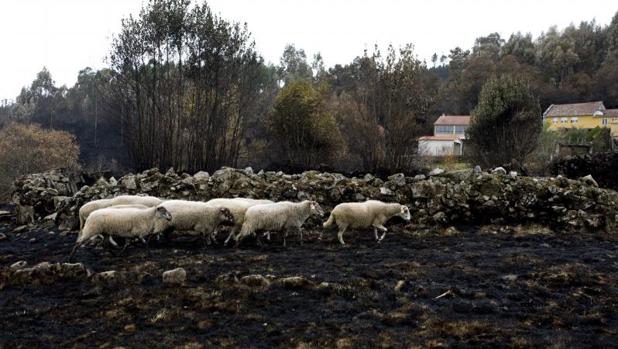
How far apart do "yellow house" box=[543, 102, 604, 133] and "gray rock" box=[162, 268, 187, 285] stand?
66649mm

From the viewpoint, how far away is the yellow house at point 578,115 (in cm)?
6519

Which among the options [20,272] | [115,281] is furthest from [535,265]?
[20,272]

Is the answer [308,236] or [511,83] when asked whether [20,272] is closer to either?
[308,236]

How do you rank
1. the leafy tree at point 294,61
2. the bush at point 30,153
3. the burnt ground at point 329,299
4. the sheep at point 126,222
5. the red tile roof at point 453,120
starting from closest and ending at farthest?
the burnt ground at point 329,299 → the sheep at point 126,222 → the bush at point 30,153 → the red tile roof at point 453,120 → the leafy tree at point 294,61

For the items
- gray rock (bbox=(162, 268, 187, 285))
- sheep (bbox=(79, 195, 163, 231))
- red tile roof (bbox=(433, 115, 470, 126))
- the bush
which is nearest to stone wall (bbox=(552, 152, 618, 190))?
sheep (bbox=(79, 195, 163, 231))

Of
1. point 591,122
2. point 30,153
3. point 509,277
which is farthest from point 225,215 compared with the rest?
point 591,122

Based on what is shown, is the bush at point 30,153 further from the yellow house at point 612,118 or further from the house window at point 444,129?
the yellow house at point 612,118

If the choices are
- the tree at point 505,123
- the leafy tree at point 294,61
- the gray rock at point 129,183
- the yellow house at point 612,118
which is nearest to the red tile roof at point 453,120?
the yellow house at point 612,118

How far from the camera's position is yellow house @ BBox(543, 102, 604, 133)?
6519 cm

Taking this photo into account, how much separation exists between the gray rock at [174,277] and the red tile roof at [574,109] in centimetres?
7152

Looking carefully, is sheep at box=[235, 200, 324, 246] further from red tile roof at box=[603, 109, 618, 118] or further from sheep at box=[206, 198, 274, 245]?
red tile roof at box=[603, 109, 618, 118]

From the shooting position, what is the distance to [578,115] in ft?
217

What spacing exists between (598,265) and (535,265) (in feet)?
3.74

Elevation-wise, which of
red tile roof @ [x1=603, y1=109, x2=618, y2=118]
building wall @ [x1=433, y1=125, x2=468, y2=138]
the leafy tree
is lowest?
building wall @ [x1=433, y1=125, x2=468, y2=138]
